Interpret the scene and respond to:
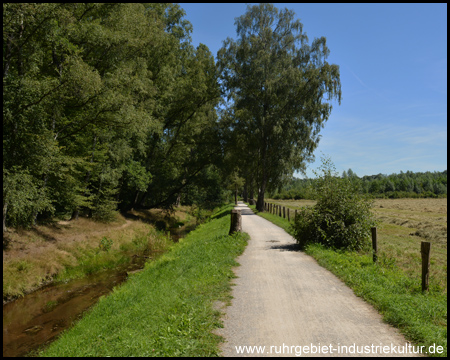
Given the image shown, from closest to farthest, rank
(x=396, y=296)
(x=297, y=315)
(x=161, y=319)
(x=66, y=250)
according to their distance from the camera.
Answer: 1. (x=297, y=315)
2. (x=161, y=319)
3. (x=396, y=296)
4. (x=66, y=250)

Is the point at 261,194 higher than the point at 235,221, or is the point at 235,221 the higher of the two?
the point at 261,194

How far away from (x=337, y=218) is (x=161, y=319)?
8.17 meters

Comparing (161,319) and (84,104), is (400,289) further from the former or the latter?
(84,104)

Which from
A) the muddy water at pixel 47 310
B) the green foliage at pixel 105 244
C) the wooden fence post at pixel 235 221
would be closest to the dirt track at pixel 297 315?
the muddy water at pixel 47 310

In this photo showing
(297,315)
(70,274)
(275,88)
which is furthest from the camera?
(275,88)

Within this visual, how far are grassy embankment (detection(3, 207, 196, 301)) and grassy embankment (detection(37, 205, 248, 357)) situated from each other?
526 centimetres

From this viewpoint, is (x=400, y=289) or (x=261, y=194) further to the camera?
(x=261, y=194)

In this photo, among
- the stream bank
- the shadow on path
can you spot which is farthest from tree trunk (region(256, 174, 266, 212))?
the shadow on path

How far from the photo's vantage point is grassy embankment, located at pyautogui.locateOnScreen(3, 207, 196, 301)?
12219 millimetres

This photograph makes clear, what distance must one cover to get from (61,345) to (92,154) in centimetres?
1619

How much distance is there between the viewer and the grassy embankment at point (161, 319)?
15.9 ft

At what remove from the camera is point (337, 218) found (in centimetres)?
1170

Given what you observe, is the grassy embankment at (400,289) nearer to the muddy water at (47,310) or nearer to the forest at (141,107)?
the muddy water at (47,310)

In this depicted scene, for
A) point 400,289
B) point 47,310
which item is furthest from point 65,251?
point 400,289
